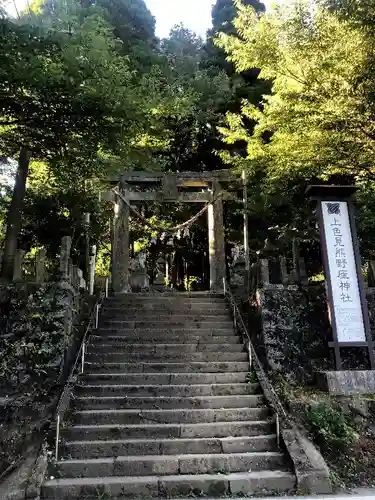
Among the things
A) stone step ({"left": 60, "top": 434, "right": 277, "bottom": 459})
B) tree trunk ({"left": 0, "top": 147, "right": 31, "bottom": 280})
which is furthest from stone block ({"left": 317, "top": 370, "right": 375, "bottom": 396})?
tree trunk ({"left": 0, "top": 147, "right": 31, "bottom": 280})

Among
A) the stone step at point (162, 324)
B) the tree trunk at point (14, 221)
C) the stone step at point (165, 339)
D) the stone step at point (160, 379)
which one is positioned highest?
the tree trunk at point (14, 221)

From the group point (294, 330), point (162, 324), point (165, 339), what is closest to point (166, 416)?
point (165, 339)

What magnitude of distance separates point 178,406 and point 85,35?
685 cm

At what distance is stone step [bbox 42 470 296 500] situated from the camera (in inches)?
203

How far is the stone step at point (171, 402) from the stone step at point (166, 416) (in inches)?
7.2

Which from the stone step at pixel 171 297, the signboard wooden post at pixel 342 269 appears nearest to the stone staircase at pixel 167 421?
the stone step at pixel 171 297

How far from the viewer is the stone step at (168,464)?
554cm

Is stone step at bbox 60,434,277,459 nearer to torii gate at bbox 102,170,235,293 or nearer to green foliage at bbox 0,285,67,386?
green foliage at bbox 0,285,67,386

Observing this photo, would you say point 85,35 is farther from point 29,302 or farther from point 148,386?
point 148,386

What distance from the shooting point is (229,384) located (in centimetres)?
737

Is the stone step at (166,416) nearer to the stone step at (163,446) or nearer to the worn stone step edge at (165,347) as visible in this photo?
the stone step at (163,446)

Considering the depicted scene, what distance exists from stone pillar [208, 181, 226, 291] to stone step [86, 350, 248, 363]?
484 cm

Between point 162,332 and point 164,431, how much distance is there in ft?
9.58

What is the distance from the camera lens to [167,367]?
789cm
